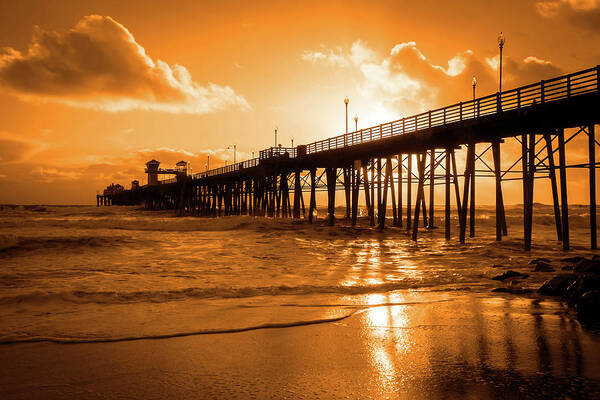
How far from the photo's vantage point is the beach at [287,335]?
3.71m

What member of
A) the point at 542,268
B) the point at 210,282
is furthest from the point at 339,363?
the point at 542,268

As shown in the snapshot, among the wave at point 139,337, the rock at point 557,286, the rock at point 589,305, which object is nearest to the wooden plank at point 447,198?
the rock at point 557,286

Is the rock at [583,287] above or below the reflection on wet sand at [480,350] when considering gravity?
above

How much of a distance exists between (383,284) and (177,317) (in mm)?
4892

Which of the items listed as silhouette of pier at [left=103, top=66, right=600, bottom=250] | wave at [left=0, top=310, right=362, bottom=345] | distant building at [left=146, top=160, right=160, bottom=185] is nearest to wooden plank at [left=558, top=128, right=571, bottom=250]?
silhouette of pier at [left=103, top=66, right=600, bottom=250]

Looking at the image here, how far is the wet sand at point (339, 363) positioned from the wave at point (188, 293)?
2.58m

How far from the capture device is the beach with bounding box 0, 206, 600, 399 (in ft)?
12.2

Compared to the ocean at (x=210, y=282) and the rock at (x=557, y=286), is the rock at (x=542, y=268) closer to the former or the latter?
the ocean at (x=210, y=282)

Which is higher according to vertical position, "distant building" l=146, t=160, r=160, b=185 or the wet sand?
"distant building" l=146, t=160, r=160, b=185

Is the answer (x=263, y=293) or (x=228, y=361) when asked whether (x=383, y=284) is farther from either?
(x=228, y=361)

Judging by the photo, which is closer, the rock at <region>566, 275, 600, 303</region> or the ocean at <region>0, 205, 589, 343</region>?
the ocean at <region>0, 205, 589, 343</region>

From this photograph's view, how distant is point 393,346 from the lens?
4.81m

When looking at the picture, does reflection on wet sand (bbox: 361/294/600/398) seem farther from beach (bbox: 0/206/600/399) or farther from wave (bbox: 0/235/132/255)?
wave (bbox: 0/235/132/255)

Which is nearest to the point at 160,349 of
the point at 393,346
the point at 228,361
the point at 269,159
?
the point at 228,361
